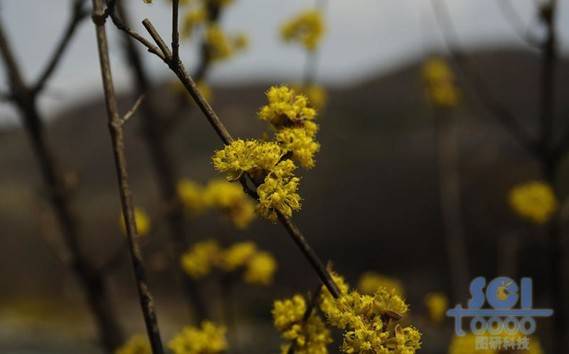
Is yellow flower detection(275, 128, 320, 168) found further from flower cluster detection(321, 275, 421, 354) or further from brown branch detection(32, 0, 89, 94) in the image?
brown branch detection(32, 0, 89, 94)

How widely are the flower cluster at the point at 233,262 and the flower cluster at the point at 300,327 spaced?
1.70 metres

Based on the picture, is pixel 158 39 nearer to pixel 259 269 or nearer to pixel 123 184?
pixel 123 184

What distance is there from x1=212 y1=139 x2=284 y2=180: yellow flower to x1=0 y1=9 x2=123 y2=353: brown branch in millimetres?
Result: 1572

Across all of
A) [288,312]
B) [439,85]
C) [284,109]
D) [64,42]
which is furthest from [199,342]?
[439,85]

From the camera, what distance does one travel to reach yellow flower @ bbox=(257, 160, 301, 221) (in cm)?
127

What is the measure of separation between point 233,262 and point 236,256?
3cm

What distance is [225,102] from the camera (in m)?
35.8

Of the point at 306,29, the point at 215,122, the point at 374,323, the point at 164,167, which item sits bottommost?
the point at 374,323

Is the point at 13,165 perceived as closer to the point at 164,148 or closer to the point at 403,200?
the point at 403,200

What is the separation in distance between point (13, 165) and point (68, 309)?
16.7 meters

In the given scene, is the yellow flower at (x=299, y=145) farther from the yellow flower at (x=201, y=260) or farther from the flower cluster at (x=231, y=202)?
the yellow flower at (x=201, y=260)

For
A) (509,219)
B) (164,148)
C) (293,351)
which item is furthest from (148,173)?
(293,351)

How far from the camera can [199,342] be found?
165cm

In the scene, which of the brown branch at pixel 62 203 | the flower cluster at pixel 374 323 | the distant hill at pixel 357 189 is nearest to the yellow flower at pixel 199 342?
the flower cluster at pixel 374 323
